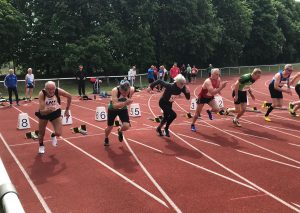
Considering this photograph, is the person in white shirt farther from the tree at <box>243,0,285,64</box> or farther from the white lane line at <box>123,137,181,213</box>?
the tree at <box>243,0,285,64</box>

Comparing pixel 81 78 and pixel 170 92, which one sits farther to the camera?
pixel 81 78

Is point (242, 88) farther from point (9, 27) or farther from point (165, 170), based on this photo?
point (9, 27)

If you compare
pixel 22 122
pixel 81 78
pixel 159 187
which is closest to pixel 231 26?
pixel 81 78

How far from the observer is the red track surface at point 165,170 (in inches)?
229

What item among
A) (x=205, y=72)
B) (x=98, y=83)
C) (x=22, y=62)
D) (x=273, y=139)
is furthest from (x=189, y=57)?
(x=273, y=139)

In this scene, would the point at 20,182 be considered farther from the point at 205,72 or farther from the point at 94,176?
the point at 205,72

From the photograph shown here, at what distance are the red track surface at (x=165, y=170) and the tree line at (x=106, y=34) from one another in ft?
64.4

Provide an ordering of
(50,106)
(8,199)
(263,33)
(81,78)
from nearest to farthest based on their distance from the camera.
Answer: (8,199) → (50,106) → (81,78) → (263,33)

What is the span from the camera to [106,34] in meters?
32.0

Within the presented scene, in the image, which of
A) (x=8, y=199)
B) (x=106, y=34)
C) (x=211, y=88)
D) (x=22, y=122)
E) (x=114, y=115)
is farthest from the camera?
(x=106, y=34)

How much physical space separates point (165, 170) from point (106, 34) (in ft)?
85.4

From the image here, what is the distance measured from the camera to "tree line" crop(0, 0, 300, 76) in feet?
99.8

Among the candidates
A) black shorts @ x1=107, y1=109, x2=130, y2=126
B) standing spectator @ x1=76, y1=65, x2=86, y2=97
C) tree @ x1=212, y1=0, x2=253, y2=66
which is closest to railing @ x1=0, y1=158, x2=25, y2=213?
black shorts @ x1=107, y1=109, x2=130, y2=126

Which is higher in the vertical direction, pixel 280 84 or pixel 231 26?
pixel 231 26
